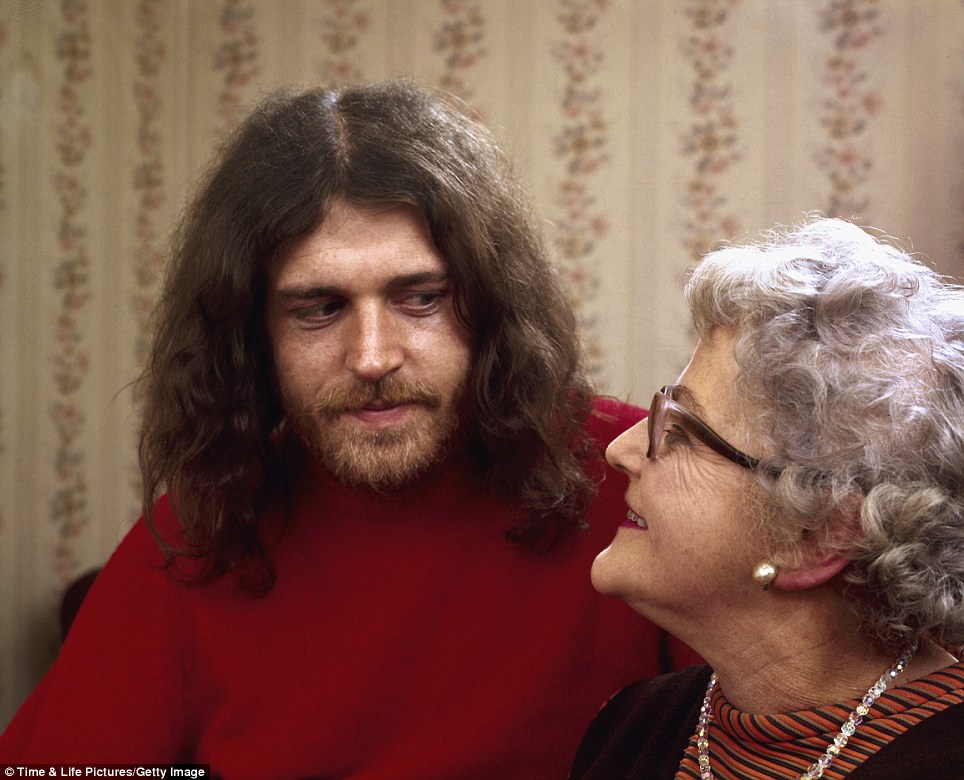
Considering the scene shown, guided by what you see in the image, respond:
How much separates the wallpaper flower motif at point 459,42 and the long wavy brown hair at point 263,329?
1522mm

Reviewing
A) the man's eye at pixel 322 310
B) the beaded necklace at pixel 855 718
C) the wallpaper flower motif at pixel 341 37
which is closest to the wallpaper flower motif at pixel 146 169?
the wallpaper flower motif at pixel 341 37

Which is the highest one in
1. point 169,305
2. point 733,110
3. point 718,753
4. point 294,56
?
point 294,56

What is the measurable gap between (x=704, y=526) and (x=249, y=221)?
0.89 m

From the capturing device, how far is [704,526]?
1.16 meters

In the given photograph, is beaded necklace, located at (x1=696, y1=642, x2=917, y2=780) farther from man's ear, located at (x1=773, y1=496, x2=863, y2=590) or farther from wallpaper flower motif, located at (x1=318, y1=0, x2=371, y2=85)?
wallpaper flower motif, located at (x1=318, y1=0, x2=371, y2=85)

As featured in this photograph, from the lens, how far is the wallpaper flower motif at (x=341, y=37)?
3348mm

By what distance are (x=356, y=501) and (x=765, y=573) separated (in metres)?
0.77

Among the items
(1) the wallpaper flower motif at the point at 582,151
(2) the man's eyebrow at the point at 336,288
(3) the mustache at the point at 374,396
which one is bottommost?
(3) the mustache at the point at 374,396

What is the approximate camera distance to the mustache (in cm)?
156

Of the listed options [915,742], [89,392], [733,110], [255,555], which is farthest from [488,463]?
[89,392]

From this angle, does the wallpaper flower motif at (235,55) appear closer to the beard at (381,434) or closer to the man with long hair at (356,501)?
the man with long hair at (356,501)

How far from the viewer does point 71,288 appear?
3162mm

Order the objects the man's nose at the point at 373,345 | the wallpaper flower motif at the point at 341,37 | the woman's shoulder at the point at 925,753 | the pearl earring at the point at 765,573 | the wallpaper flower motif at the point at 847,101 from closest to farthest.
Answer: the woman's shoulder at the point at 925,753
the pearl earring at the point at 765,573
the man's nose at the point at 373,345
the wallpaper flower motif at the point at 847,101
the wallpaper flower motif at the point at 341,37

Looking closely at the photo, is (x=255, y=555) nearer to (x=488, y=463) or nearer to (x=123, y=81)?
(x=488, y=463)
